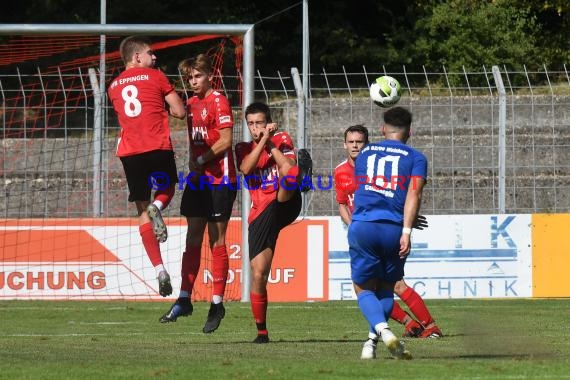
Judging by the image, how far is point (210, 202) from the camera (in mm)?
11555

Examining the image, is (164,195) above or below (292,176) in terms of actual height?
below

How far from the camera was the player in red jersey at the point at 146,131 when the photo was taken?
11.4m

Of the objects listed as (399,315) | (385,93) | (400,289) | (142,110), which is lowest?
(399,315)

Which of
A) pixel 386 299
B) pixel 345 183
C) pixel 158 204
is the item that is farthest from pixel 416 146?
pixel 386 299

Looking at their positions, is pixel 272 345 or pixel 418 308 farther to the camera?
pixel 418 308

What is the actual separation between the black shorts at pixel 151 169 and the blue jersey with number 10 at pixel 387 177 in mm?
2961

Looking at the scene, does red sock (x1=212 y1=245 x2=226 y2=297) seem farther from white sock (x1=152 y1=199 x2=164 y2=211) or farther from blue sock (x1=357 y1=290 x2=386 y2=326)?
blue sock (x1=357 y1=290 x2=386 y2=326)

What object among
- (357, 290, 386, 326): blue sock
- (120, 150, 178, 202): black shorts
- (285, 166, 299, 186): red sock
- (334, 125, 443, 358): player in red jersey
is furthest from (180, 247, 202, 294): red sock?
(357, 290, 386, 326): blue sock

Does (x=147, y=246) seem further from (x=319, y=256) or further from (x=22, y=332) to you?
(x=319, y=256)

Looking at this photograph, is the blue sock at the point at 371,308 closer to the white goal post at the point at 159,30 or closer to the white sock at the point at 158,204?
the white sock at the point at 158,204

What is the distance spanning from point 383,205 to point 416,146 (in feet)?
41.6

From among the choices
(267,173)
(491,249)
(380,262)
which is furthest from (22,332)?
(491,249)

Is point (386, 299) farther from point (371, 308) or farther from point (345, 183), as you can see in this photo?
point (345, 183)

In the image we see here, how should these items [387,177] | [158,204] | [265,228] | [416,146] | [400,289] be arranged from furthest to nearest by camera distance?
[416,146] → [400,289] → [158,204] → [265,228] → [387,177]
